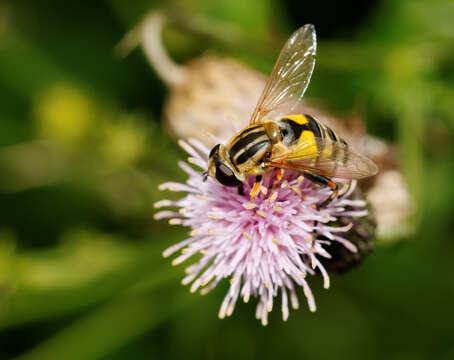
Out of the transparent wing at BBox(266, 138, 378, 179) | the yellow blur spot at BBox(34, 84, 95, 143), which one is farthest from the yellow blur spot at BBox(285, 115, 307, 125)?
the yellow blur spot at BBox(34, 84, 95, 143)

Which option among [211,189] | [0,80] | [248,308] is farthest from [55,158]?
[211,189]

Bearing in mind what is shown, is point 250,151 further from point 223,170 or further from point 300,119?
point 300,119

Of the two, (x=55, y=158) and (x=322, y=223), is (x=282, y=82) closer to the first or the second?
(x=322, y=223)

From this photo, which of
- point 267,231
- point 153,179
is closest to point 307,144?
point 267,231

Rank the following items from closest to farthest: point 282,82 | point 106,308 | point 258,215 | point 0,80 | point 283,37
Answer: point 258,215, point 282,82, point 106,308, point 283,37, point 0,80

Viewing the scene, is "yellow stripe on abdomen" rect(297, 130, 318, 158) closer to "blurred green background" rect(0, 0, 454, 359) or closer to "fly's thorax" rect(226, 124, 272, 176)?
"fly's thorax" rect(226, 124, 272, 176)
